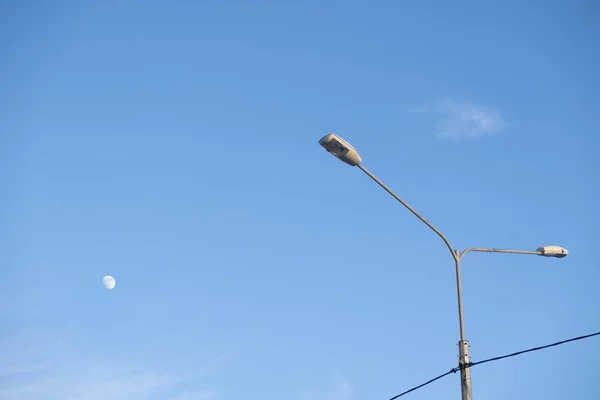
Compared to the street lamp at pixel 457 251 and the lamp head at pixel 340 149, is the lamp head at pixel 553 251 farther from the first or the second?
the lamp head at pixel 340 149

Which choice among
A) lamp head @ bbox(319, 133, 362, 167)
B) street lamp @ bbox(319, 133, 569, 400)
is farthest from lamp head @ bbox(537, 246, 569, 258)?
lamp head @ bbox(319, 133, 362, 167)

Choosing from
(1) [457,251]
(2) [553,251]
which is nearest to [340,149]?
(1) [457,251]

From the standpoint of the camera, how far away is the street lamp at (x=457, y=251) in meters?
12.8

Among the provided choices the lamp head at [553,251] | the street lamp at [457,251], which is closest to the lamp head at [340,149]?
the street lamp at [457,251]

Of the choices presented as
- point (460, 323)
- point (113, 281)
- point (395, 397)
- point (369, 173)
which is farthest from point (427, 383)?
point (113, 281)

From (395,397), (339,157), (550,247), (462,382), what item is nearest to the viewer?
(462,382)

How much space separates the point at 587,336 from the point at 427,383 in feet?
12.6

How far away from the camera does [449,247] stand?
14070 mm

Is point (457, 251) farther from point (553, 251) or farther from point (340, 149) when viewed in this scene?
point (340, 149)

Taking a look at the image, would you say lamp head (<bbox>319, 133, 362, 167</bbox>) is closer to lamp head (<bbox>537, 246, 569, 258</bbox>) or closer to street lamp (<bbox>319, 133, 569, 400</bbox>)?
street lamp (<bbox>319, 133, 569, 400</bbox>)

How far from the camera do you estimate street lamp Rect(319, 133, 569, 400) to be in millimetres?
12766

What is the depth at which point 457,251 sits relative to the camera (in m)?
14.0

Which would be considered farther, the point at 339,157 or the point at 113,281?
the point at 113,281

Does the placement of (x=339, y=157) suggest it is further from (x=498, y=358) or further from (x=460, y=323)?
(x=498, y=358)
